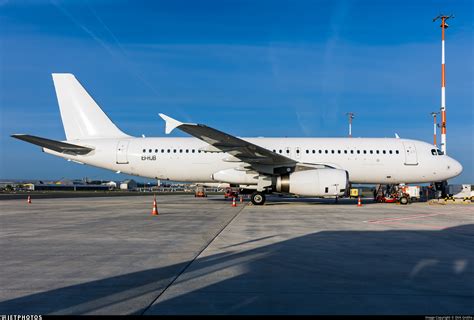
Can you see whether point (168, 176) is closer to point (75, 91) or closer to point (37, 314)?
point (75, 91)

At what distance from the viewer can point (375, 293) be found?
4484 millimetres

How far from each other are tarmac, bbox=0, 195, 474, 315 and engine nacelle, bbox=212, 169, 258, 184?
10192 mm

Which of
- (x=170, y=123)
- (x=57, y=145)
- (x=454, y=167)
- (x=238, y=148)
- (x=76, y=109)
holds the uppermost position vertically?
(x=76, y=109)

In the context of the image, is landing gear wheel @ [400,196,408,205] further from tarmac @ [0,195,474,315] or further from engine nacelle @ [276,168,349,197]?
tarmac @ [0,195,474,315]

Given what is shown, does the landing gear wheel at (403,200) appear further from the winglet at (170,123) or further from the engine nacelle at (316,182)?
the winglet at (170,123)

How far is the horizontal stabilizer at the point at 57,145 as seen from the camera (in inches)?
748

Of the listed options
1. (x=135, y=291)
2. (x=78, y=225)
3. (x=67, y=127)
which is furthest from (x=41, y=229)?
(x=67, y=127)

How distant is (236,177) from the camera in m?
20.0

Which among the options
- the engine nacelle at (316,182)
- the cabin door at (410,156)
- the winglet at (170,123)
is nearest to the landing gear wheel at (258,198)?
the engine nacelle at (316,182)

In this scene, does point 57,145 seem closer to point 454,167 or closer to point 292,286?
point 292,286

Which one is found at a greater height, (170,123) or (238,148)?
(170,123)

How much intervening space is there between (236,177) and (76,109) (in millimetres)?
9989

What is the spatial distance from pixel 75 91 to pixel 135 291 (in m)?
20.4
